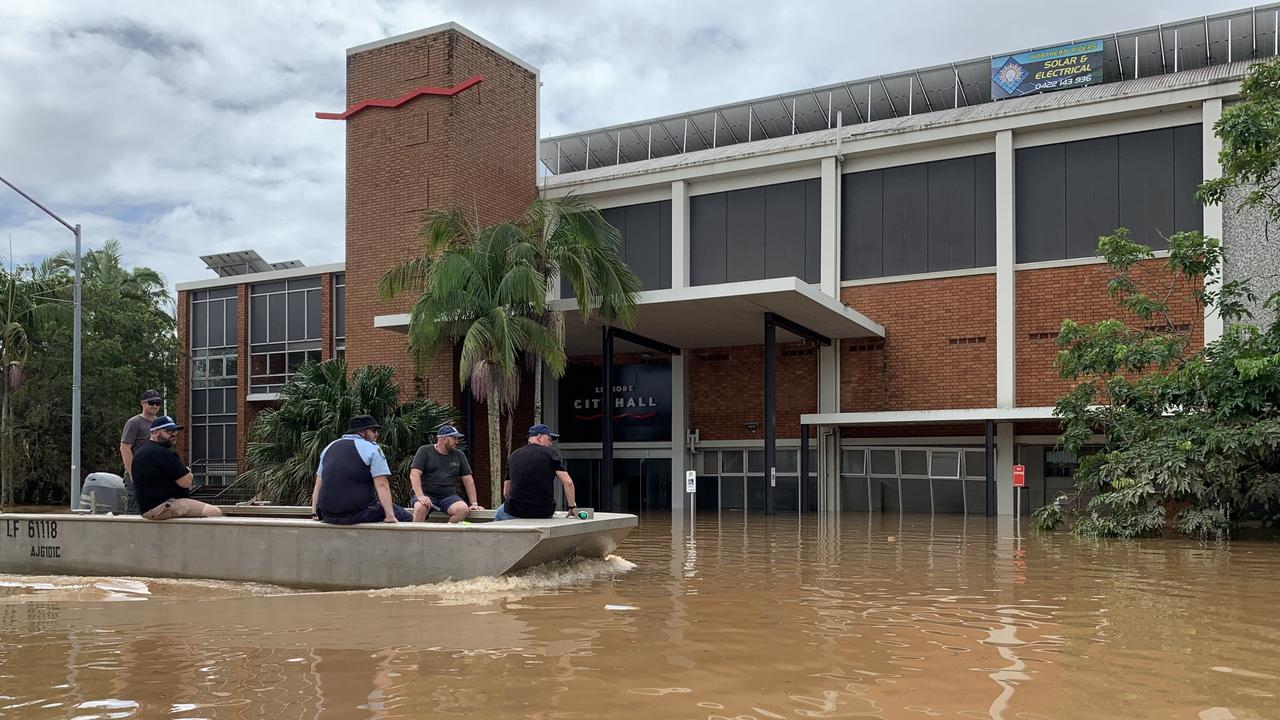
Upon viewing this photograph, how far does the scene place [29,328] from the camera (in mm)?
36125

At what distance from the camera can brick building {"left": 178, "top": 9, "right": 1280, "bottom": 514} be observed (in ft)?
81.4

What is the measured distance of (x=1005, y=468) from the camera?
2570cm

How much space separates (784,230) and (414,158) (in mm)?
9702

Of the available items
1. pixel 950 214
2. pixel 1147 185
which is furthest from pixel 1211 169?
pixel 950 214

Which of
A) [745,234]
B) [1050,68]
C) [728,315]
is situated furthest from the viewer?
[1050,68]

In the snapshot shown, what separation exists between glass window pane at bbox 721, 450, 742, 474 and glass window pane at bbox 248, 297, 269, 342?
17.2 m

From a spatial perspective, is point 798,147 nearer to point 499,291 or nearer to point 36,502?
point 499,291

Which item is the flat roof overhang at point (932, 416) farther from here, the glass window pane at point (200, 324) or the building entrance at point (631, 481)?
the glass window pane at point (200, 324)

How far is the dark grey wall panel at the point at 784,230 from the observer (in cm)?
2816

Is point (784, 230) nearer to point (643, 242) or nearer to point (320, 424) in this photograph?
point (643, 242)

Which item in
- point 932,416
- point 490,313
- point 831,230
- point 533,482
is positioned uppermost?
point 831,230

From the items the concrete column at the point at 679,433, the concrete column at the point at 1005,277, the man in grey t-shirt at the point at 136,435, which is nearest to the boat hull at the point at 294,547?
the man in grey t-shirt at the point at 136,435

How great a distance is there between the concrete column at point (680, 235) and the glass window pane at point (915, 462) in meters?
7.18

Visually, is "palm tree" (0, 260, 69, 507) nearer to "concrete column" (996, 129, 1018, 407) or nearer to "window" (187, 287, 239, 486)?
"window" (187, 287, 239, 486)
